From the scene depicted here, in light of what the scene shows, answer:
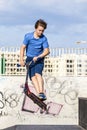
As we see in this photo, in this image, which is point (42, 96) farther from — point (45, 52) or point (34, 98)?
point (45, 52)

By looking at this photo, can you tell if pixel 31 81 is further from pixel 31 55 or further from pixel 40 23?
pixel 40 23

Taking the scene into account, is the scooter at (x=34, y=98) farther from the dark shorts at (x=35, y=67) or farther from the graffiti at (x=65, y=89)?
the dark shorts at (x=35, y=67)

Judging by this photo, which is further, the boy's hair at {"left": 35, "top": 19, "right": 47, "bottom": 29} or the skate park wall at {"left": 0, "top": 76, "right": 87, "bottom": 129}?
the skate park wall at {"left": 0, "top": 76, "right": 87, "bottom": 129}

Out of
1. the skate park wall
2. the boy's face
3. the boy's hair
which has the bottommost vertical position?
the skate park wall

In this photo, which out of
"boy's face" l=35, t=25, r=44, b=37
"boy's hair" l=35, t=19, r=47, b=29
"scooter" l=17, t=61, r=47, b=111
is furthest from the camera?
"scooter" l=17, t=61, r=47, b=111

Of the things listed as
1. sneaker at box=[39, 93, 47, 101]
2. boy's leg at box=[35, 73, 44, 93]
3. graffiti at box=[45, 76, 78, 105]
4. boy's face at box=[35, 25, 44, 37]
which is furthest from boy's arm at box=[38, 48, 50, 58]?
graffiti at box=[45, 76, 78, 105]

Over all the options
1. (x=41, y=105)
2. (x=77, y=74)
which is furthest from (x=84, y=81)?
(x=41, y=105)

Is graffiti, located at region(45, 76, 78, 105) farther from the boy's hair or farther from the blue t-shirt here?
the boy's hair

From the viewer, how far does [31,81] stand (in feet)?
56.4

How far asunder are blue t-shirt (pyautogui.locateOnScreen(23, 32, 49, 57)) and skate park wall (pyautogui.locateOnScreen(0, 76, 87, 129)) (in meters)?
1.34

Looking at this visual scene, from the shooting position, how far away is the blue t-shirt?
16328mm

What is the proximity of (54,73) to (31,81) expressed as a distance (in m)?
1.11

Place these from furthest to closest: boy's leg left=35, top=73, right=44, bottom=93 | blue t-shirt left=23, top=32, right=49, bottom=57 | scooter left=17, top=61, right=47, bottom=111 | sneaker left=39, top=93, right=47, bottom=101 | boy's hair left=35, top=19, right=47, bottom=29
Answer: scooter left=17, top=61, right=47, bottom=111 < sneaker left=39, top=93, right=47, bottom=101 < boy's leg left=35, top=73, right=44, bottom=93 < blue t-shirt left=23, top=32, right=49, bottom=57 < boy's hair left=35, top=19, right=47, bottom=29

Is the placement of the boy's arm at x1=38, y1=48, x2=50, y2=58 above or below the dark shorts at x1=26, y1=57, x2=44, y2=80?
above
